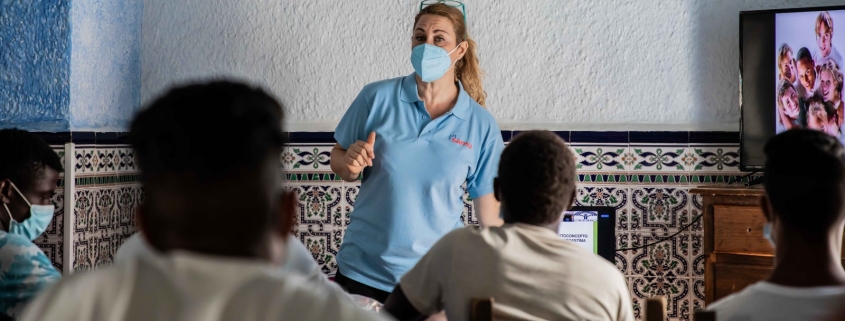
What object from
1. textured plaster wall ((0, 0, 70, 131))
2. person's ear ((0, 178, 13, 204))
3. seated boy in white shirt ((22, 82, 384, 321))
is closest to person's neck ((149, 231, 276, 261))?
seated boy in white shirt ((22, 82, 384, 321))

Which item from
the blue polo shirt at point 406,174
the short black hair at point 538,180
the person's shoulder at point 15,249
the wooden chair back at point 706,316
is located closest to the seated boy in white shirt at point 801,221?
the wooden chair back at point 706,316

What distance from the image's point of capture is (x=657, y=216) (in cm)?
327

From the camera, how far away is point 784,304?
1255mm

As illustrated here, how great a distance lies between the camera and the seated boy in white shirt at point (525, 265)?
1391 millimetres

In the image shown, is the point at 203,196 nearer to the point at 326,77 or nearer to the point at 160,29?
the point at 326,77

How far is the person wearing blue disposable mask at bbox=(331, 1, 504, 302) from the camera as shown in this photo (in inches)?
93.7

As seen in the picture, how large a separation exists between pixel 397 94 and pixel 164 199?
179cm

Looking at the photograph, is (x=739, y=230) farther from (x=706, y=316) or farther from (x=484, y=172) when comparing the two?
(x=706, y=316)

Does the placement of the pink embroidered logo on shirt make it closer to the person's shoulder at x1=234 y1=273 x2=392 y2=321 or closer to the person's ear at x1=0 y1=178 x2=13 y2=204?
the person's ear at x1=0 y1=178 x2=13 y2=204

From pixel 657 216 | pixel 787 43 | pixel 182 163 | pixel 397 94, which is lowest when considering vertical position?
pixel 657 216

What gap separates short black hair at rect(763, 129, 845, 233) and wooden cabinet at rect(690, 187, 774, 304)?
1.51m

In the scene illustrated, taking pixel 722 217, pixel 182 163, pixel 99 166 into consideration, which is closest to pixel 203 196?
pixel 182 163

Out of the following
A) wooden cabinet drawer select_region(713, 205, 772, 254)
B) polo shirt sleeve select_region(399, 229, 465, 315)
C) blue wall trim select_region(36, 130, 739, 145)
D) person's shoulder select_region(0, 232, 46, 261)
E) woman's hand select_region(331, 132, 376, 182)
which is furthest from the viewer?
blue wall trim select_region(36, 130, 739, 145)

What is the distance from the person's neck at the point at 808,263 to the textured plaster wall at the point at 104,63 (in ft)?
8.37
